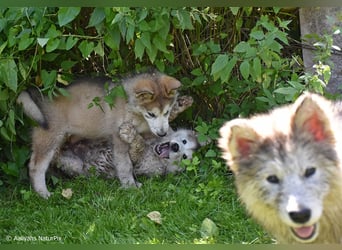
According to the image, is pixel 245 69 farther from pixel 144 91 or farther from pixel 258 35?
pixel 144 91

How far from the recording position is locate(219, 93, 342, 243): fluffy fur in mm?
1941

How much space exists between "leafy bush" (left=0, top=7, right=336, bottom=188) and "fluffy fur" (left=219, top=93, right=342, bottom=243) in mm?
451

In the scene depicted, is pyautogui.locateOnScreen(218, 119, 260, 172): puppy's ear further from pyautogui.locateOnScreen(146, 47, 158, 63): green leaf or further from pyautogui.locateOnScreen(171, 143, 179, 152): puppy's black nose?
pyautogui.locateOnScreen(171, 143, 179, 152): puppy's black nose

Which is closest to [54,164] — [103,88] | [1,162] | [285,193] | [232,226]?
[1,162]

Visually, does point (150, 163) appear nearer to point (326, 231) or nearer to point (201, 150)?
point (201, 150)

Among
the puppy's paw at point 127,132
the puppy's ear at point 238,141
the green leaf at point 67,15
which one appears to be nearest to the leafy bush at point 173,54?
the green leaf at point 67,15

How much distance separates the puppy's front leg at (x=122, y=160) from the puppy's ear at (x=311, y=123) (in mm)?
978

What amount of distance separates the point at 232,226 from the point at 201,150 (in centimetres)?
44

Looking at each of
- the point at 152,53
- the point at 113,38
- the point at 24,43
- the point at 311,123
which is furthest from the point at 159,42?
the point at 311,123

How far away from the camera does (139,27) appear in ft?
8.29

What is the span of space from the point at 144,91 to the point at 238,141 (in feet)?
2.55

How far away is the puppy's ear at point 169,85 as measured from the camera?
8.96ft

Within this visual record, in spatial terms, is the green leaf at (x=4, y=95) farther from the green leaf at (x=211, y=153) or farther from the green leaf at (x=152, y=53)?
the green leaf at (x=211, y=153)

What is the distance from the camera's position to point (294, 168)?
1.94 m
